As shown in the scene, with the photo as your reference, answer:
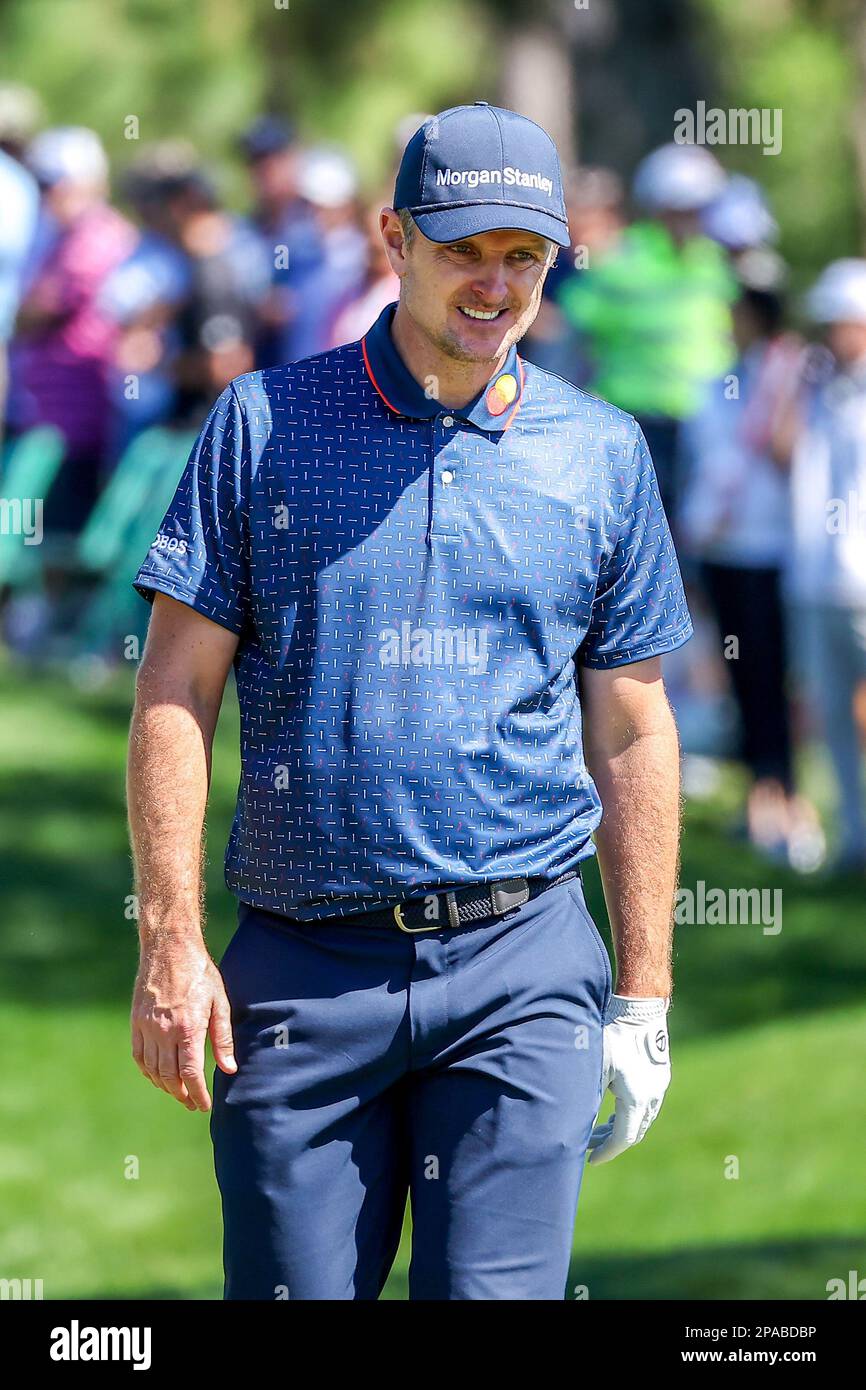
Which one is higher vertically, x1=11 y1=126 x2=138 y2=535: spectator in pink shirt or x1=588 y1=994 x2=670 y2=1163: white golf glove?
x1=11 y1=126 x2=138 y2=535: spectator in pink shirt

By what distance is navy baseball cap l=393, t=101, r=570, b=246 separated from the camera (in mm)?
3223

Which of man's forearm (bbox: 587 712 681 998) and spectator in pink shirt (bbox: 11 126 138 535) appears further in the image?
spectator in pink shirt (bbox: 11 126 138 535)

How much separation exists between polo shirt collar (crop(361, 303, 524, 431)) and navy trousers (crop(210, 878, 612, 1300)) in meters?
0.78

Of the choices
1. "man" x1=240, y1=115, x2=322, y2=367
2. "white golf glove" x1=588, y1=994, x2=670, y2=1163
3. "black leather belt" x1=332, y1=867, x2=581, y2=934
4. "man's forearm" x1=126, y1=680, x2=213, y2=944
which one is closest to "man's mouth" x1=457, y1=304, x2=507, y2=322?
"man's forearm" x1=126, y1=680, x2=213, y2=944

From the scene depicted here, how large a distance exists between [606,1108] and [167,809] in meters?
3.89

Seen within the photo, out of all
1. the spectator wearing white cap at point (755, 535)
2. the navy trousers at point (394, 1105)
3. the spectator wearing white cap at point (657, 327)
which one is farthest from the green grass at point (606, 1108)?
the navy trousers at point (394, 1105)

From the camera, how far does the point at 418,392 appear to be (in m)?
3.36

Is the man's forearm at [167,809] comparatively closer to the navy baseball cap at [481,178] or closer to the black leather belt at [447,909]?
the black leather belt at [447,909]

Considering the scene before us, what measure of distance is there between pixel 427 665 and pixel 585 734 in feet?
1.51

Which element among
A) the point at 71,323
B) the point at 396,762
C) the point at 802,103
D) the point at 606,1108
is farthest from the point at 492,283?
the point at 802,103

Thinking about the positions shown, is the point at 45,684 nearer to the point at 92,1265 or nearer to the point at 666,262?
the point at 666,262

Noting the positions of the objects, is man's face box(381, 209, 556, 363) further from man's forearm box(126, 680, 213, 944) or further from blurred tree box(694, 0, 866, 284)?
blurred tree box(694, 0, 866, 284)

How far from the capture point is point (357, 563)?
3.26 meters
